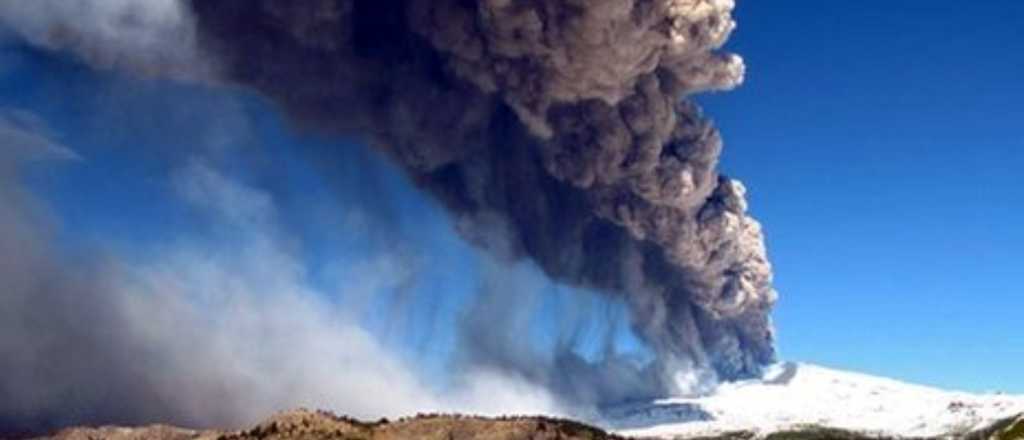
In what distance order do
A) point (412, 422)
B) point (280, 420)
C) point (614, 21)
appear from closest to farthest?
1. point (614, 21)
2. point (412, 422)
3. point (280, 420)

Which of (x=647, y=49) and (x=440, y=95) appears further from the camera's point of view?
(x=440, y=95)

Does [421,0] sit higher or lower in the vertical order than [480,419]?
higher

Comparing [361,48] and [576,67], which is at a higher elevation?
[361,48]

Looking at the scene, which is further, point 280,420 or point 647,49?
point 280,420

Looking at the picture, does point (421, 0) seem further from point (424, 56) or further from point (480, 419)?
point (480, 419)

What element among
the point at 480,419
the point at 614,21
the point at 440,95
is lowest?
the point at 480,419

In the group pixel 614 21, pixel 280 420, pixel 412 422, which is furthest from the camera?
pixel 280 420

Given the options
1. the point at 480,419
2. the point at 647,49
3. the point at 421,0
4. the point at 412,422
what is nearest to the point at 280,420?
the point at 412,422

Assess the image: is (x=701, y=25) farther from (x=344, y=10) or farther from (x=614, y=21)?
(x=344, y=10)

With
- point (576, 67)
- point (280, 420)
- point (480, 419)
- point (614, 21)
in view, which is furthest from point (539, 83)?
point (280, 420)
